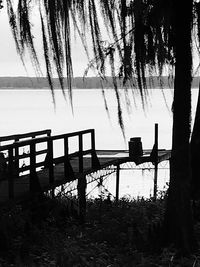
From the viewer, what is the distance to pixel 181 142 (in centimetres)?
959

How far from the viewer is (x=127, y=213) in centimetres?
1240

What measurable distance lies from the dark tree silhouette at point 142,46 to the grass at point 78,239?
57cm

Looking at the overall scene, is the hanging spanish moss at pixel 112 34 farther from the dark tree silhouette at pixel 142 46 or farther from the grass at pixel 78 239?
the grass at pixel 78 239

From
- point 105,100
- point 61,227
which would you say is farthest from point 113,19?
point 61,227

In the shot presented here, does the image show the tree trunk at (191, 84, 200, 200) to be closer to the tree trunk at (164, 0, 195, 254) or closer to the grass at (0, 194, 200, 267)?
the grass at (0, 194, 200, 267)

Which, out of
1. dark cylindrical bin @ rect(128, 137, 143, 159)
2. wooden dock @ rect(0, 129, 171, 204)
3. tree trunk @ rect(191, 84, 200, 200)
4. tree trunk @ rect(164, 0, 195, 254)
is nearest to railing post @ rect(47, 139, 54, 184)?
wooden dock @ rect(0, 129, 171, 204)

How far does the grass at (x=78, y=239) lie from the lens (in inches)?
341

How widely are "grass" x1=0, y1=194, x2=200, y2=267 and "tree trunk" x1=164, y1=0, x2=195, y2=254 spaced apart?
30cm

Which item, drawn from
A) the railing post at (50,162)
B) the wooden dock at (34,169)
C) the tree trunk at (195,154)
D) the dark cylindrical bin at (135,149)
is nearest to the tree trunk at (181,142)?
the wooden dock at (34,169)

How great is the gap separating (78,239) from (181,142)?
2.28m

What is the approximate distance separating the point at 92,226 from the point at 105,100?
18.7ft

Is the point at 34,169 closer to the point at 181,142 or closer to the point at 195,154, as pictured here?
the point at 181,142

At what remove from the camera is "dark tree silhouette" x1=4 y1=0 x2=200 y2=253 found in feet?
20.2

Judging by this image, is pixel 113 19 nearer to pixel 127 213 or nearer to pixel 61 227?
pixel 61 227
